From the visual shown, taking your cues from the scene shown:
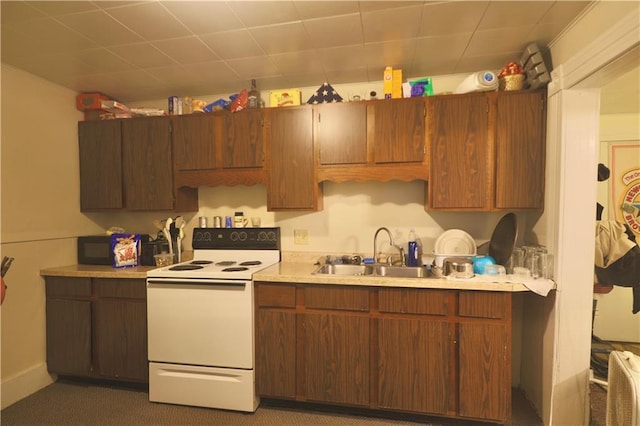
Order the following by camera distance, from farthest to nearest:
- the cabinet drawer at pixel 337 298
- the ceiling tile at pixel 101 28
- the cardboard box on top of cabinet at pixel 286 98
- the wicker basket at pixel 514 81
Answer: the cardboard box on top of cabinet at pixel 286 98 → the wicker basket at pixel 514 81 → the cabinet drawer at pixel 337 298 → the ceiling tile at pixel 101 28

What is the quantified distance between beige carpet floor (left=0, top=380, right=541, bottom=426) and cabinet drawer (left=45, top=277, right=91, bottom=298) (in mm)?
717

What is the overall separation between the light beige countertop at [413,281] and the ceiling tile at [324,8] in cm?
147

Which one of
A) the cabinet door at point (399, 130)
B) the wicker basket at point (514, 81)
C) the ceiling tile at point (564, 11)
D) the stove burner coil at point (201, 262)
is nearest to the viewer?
the ceiling tile at point (564, 11)

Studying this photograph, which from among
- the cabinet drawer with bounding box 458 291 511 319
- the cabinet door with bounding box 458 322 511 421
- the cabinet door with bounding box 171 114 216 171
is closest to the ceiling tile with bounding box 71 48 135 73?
the cabinet door with bounding box 171 114 216 171

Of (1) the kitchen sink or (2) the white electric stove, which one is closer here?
(2) the white electric stove

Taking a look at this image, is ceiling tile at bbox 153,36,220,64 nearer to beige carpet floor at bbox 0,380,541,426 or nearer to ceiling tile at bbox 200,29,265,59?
ceiling tile at bbox 200,29,265,59

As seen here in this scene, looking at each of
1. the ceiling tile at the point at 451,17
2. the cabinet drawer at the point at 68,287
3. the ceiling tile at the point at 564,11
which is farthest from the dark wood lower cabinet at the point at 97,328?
the ceiling tile at the point at 564,11

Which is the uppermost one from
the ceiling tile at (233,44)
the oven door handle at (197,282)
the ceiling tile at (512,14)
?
the ceiling tile at (512,14)

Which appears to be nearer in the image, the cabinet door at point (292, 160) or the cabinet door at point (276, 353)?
the cabinet door at point (276, 353)

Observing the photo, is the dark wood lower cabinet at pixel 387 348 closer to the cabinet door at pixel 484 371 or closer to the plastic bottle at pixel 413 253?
the cabinet door at pixel 484 371

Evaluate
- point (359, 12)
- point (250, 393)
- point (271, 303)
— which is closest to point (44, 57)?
point (359, 12)

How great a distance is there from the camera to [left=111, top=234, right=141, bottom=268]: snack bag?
2436mm

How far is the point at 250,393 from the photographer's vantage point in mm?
1991

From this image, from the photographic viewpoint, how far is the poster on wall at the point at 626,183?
2961mm
